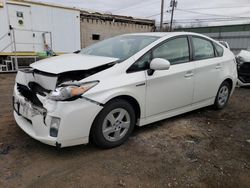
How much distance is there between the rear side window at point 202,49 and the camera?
3978mm

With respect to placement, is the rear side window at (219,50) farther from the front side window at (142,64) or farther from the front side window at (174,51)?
the front side window at (142,64)

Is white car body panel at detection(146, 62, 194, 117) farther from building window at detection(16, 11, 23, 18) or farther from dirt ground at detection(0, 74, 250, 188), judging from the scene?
building window at detection(16, 11, 23, 18)

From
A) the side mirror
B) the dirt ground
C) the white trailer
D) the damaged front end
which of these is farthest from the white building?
the side mirror

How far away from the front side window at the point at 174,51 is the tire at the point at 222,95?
1255 mm

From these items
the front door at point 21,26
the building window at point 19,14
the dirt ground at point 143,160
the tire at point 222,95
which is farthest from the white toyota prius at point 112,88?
the building window at point 19,14

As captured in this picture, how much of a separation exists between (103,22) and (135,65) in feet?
44.8

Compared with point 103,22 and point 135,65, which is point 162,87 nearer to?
point 135,65

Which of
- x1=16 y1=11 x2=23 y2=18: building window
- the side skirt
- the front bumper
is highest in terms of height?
x1=16 y1=11 x2=23 y2=18: building window

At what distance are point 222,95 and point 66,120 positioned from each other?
335cm

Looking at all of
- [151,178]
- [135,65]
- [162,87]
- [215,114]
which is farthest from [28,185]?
[215,114]

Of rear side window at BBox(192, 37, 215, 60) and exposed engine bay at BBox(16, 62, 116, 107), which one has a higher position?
rear side window at BBox(192, 37, 215, 60)

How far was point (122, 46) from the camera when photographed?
11.9 ft

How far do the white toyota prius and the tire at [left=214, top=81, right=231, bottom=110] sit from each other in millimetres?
513

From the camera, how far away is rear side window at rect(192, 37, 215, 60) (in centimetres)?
398
